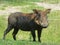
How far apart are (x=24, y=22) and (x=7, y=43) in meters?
3.29

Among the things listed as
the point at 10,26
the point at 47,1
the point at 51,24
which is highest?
the point at 10,26

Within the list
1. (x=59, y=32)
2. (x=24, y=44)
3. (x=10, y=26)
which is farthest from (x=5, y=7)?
(x=24, y=44)

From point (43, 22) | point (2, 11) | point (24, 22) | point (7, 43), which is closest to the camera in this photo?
point (7, 43)

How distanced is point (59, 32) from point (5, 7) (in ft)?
31.0

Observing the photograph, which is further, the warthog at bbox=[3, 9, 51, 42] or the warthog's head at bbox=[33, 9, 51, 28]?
the warthog at bbox=[3, 9, 51, 42]

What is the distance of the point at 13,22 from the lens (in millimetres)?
17031

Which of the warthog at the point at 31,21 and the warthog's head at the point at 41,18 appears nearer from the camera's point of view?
the warthog's head at the point at 41,18

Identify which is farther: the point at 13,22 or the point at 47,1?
the point at 47,1

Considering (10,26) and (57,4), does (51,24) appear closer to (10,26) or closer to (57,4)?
(10,26)

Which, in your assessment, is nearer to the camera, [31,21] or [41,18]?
[41,18]

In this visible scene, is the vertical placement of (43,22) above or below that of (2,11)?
above

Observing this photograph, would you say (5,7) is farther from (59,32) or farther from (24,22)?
(24,22)

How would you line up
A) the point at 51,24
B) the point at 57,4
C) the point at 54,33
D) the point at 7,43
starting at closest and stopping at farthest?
the point at 7,43, the point at 54,33, the point at 51,24, the point at 57,4

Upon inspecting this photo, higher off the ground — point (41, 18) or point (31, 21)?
point (41, 18)
